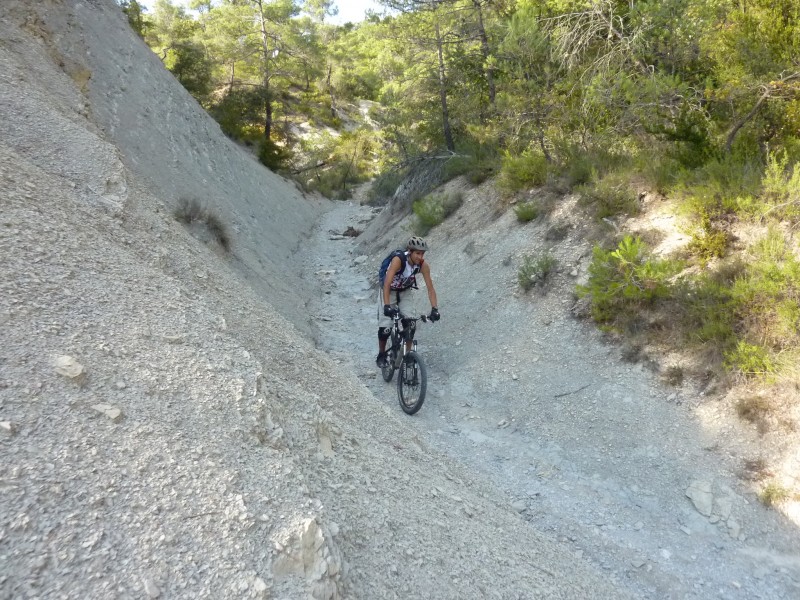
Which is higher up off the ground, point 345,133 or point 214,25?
point 214,25

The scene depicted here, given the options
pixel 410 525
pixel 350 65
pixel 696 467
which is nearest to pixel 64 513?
pixel 410 525

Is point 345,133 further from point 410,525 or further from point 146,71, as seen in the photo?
point 410,525

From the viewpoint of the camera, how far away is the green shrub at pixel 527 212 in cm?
949

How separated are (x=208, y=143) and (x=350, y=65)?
3173cm

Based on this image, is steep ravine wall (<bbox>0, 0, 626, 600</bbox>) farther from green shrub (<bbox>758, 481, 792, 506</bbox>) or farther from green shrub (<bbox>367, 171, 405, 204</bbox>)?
green shrub (<bbox>367, 171, 405, 204</bbox>)

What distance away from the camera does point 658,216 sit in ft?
25.0

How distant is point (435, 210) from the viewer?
1237 cm

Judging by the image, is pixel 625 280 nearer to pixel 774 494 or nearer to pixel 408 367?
pixel 774 494

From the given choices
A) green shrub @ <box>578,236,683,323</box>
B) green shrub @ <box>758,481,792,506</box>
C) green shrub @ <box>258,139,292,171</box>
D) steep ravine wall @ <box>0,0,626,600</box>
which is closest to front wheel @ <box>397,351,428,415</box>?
steep ravine wall @ <box>0,0,626,600</box>

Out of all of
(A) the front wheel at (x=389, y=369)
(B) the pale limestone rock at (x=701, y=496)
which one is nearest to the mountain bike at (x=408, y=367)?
(A) the front wheel at (x=389, y=369)

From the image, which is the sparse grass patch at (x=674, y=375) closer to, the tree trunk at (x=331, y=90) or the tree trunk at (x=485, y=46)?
the tree trunk at (x=485, y=46)

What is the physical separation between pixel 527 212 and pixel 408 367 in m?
4.43

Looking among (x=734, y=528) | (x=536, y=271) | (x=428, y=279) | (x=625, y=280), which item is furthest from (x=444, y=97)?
(x=734, y=528)

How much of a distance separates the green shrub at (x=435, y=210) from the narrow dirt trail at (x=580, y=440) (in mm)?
2935
